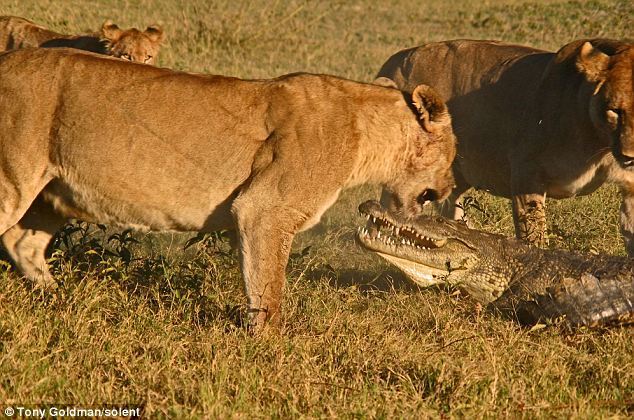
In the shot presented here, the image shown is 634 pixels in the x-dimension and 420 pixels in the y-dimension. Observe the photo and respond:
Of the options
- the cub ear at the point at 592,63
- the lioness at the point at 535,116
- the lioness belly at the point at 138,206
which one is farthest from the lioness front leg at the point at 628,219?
the lioness belly at the point at 138,206

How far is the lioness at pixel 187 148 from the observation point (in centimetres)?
536

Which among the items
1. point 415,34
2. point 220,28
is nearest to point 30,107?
point 220,28

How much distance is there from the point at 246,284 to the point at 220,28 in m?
12.0

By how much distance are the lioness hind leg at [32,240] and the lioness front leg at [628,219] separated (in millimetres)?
3883

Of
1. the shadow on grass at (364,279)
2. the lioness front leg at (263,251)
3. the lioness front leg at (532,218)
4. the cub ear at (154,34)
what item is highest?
the lioness front leg at (263,251)

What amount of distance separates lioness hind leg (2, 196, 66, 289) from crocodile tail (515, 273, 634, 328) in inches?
115

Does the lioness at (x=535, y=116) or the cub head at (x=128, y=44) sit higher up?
the lioness at (x=535, y=116)

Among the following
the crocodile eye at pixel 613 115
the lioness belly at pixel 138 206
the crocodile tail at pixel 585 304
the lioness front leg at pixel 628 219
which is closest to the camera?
the lioness belly at pixel 138 206

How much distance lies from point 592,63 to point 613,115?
0.47 m

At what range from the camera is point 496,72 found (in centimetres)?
826

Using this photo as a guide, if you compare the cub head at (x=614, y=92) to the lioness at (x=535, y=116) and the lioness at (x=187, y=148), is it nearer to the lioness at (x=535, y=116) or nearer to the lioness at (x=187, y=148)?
the lioness at (x=535, y=116)

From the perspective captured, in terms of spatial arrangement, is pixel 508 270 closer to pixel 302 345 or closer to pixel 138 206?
pixel 302 345

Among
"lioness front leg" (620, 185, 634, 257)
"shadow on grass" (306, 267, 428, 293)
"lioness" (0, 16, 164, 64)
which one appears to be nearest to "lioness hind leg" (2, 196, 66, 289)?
"shadow on grass" (306, 267, 428, 293)

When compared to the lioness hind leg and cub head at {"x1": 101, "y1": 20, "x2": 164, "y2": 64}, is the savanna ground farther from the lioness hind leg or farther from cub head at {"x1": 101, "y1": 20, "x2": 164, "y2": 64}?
cub head at {"x1": 101, "y1": 20, "x2": 164, "y2": 64}
